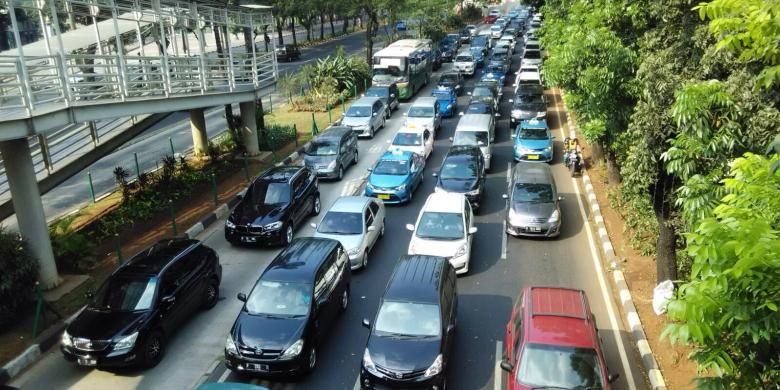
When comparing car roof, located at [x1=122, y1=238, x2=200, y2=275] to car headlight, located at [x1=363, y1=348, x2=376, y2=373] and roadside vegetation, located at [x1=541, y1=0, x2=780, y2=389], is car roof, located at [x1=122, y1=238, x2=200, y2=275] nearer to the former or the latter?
car headlight, located at [x1=363, y1=348, x2=376, y2=373]

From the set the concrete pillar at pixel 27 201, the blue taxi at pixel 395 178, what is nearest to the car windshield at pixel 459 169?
the blue taxi at pixel 395 178

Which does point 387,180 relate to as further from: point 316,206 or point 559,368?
point 559,368

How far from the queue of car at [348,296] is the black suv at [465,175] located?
0.04 meters

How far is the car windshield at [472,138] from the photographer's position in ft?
74.4

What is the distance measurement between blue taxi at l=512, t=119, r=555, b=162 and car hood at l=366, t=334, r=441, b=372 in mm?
13770

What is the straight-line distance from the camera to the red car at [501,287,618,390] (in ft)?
29.4

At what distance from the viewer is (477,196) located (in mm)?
18234

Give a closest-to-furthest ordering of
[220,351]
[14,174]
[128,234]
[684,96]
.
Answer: [684,96] < [220,351] < [14,174] < [128,234]

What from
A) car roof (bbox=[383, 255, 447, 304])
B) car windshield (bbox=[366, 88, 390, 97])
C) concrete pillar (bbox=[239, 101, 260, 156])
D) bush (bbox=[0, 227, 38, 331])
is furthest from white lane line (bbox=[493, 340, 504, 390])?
car windshield (bbox=[366, 88, 390, 97])

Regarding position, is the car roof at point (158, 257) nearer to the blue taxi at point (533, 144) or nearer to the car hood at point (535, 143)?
the blue taxi at point (533, 144)

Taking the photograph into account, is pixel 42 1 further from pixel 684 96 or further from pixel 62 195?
pixel 684 96

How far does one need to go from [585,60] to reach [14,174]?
45.2ft

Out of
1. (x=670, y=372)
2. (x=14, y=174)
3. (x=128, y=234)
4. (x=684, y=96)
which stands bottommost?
(x=670, y=372)

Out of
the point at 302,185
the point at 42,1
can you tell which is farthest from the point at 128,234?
the point at 42,1
